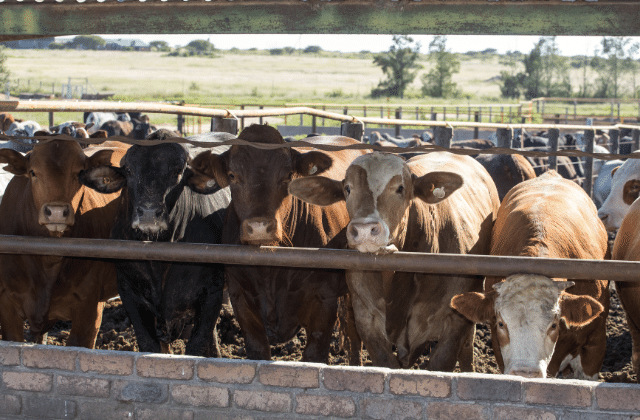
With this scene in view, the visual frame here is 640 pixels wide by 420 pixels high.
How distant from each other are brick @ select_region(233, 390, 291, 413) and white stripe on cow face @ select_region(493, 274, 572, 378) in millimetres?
1018

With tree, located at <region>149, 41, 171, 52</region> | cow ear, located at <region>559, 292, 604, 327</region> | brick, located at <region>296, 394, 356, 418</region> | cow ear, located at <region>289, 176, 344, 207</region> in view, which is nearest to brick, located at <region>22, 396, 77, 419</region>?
brick, located at <region>296, 394, 356, 418</region>

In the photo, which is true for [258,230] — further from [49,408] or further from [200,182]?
[49,408]

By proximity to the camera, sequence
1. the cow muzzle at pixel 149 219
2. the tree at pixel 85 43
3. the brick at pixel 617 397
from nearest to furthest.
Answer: the brick at pixel 617 397 < the cow muzzle at pixel 149 219 < the tree at pixel 85 43

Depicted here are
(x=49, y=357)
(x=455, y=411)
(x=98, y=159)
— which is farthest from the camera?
(x=98, y=159)

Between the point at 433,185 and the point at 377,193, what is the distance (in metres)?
0.41

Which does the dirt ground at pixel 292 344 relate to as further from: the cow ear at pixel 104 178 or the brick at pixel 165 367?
the brick at pixel 165 367

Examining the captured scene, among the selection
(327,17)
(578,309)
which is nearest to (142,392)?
(327,17)

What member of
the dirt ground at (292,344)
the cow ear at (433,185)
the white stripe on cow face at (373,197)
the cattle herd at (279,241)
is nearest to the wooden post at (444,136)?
the dirt ground at (292,344)

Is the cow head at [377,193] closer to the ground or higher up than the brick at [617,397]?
higher up

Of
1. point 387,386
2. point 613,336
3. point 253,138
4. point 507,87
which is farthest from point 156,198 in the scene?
point 507,87

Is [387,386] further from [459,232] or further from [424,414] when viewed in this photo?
[459,232]

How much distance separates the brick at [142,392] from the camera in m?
3.20

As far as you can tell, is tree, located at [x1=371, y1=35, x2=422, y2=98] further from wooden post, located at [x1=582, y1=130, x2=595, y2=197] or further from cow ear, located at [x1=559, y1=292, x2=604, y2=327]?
cow ear, located at [x1=559, y1=292, x2=604, y2=327]

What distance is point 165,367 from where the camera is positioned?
319 centimetres
